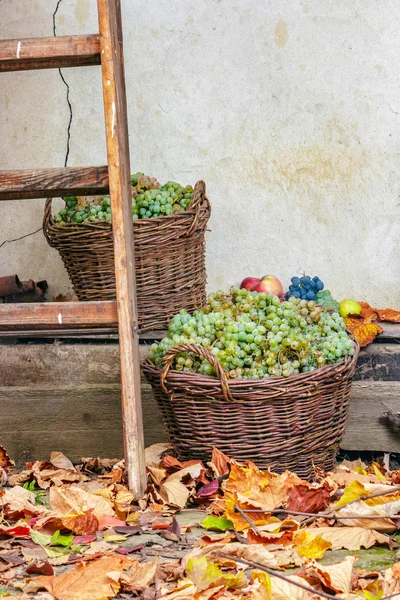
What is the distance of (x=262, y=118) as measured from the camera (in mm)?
3973

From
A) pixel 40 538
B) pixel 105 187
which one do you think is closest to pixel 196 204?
pixel 105 187

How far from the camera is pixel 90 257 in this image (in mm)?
3436

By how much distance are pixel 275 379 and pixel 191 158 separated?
1.87m

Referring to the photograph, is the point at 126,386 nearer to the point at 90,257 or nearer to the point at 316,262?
the point at 90,257

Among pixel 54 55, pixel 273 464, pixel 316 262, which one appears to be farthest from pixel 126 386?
pixel 316 262

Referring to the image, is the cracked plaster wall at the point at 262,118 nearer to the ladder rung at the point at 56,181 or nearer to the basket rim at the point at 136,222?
the basket rim at the point at 136,222

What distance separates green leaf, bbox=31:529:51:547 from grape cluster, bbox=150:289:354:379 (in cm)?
75

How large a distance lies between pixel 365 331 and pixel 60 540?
1.70 meters

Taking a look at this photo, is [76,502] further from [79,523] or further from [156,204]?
[156,204]

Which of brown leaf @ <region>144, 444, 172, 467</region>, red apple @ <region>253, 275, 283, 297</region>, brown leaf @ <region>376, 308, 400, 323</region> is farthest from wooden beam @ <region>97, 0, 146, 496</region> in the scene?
brown leaf @ <region>376, 308, 400, 323</region>

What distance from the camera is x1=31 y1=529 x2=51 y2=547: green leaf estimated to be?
2.03 metres

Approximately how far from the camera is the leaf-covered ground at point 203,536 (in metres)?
1.68

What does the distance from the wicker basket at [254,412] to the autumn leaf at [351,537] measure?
0.55 m

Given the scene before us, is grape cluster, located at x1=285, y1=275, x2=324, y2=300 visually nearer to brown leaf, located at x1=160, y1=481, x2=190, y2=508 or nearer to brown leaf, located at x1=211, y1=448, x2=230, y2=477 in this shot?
brown leaf, located at x1=211, y1=448, x2=230, y2=477
